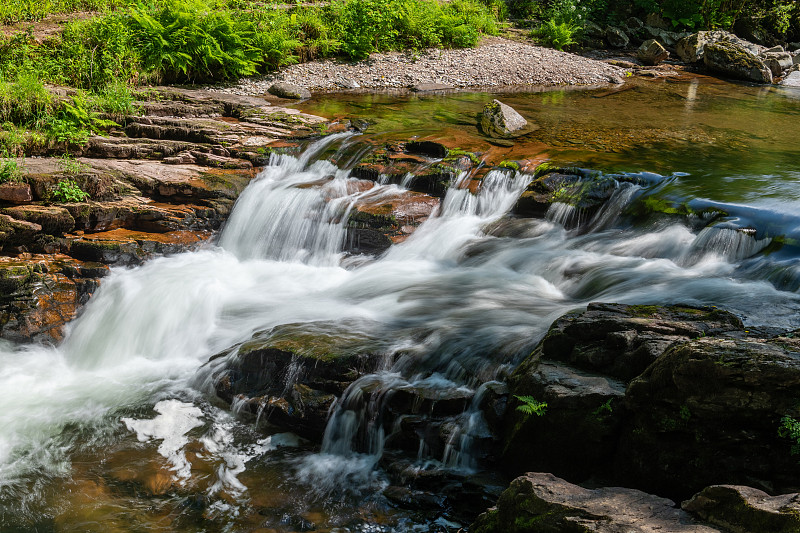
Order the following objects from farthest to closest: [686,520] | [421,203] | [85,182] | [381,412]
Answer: [421,203] → [85,182] → [381,412] → [686,520]

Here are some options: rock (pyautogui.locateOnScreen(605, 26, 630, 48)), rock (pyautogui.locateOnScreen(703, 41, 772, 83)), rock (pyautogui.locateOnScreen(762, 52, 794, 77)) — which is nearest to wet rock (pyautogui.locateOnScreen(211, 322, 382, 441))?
rock (pyautogui.locateOnScreen(703, 41, 772, 83))

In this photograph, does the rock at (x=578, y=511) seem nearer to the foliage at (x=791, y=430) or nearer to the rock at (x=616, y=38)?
the foliage at (x=791, y=430)

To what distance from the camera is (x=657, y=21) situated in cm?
2333

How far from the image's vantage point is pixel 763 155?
1030cm

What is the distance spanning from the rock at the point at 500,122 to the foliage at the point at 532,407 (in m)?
7.40

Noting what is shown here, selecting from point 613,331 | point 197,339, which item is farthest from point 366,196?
point 613,331

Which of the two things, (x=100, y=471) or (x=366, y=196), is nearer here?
(x=100, y=471)

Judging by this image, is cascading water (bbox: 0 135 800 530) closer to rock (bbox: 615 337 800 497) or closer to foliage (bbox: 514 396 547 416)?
foliage (bbox: 514 396 547 416)

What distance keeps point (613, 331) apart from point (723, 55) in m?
18.0

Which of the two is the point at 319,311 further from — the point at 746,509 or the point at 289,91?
the point at 289,91

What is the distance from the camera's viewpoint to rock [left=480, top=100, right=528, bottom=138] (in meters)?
11.3

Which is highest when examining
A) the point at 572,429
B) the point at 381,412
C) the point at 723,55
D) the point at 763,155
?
the point at 723,55

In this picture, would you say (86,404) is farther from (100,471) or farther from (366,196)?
(366,196)

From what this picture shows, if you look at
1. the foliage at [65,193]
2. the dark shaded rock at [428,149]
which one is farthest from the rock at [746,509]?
the foliage at [65,193]
